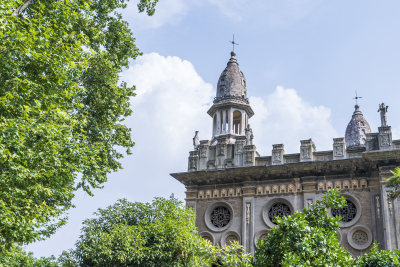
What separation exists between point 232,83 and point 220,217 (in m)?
10.2

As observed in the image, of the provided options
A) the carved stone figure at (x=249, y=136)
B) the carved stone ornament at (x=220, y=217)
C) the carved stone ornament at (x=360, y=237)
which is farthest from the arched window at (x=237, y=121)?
the carved stone ornament at (x=360, y=237)

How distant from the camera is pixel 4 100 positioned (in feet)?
39.9

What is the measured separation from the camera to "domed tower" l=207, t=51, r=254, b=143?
31.2m

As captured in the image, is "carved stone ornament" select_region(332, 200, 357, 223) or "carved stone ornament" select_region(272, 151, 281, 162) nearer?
"carved stone ornament" select_region(332, 200, 357, 223)

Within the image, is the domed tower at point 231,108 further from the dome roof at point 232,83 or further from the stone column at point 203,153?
the stone column at point 203,153

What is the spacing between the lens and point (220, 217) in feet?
89.6

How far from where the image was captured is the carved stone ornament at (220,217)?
27047 millimetres

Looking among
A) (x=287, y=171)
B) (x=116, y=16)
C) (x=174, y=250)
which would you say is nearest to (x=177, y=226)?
(x=174, y=250)

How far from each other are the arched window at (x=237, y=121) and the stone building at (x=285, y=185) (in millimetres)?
1774

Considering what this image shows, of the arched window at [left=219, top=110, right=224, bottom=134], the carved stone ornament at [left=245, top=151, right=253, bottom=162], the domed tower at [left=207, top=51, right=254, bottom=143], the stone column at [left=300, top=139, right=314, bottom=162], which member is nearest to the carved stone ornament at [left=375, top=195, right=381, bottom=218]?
the stone column at [left=300, top=139, right=314, bottom=162]

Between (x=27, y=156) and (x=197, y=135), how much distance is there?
18.3 meters

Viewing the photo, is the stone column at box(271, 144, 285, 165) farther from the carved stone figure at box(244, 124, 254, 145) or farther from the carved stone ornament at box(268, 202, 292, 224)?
the carved stone ornament at box(268, 202, 292, 224)

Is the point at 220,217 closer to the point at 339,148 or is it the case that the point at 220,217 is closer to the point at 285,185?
the point at 285,185

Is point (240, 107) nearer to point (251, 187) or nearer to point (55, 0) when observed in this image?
point (251, 187)
